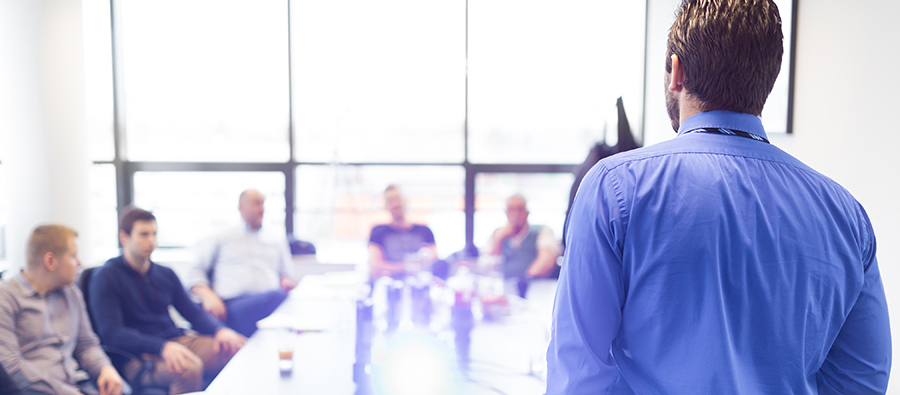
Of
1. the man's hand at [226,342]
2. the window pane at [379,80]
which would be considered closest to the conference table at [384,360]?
the man's hand at [226,342]

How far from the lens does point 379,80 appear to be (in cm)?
433

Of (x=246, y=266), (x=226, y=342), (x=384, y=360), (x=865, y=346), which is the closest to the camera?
(x=865, y=346)

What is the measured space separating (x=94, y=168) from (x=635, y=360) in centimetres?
429

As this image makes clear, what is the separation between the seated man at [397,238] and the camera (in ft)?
12.5

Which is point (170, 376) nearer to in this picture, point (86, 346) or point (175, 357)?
point (175, 357)

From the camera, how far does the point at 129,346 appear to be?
2.70 meters

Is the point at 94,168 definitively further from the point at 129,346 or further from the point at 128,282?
the point at 129,346

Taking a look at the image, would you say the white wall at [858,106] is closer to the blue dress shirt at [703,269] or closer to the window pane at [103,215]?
the blue dress shirt at [703,269]

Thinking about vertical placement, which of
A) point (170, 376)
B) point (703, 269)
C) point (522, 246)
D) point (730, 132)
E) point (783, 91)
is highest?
point (783, 91)

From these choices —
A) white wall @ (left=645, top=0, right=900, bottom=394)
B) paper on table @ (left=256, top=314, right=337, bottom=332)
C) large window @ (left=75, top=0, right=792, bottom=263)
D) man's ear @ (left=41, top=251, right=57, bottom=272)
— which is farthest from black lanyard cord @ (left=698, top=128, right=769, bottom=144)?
large window @ (left=75, top=0, right=792, bottom=263)

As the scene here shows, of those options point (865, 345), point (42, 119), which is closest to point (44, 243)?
point (42, 119)

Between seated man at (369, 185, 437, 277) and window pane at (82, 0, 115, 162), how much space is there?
2.11m

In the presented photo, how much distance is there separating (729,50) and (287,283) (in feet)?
10.9

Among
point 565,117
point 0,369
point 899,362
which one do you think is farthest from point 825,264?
point 565,117
